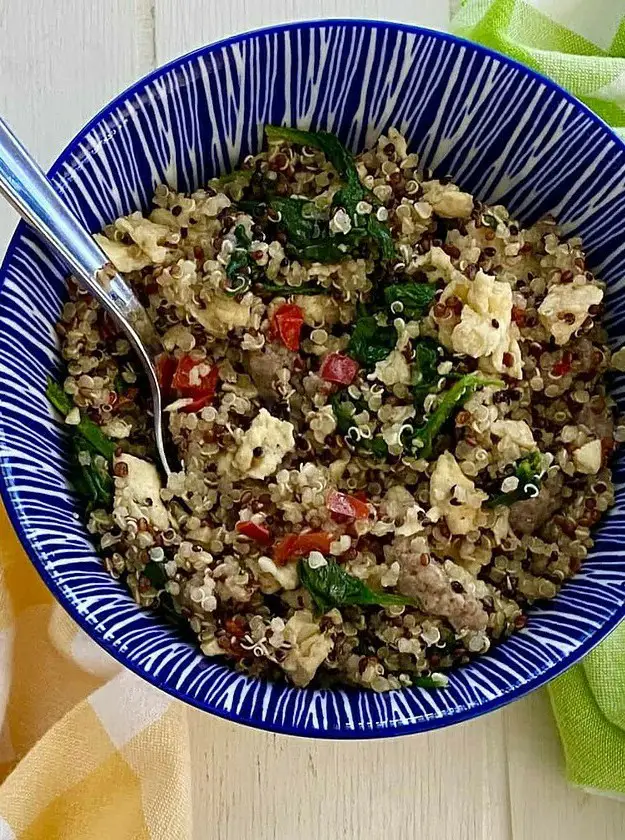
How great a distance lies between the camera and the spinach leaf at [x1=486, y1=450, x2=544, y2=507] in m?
1.49

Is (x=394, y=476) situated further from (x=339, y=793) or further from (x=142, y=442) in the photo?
(x=339, y=793)

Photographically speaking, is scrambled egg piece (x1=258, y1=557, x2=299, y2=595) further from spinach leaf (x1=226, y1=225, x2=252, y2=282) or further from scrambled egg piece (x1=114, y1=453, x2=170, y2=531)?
spinach leaf (x1=226, y1=225, x2=252, y2=282)

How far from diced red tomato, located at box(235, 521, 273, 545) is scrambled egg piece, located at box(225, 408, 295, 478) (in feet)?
0.22

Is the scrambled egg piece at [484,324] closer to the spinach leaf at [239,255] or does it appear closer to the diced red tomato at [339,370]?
the diced red tomato at [339,370]

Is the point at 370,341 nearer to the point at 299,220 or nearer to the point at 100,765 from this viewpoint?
the point at 299,220

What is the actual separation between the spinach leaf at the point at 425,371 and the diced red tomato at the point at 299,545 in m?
0.24

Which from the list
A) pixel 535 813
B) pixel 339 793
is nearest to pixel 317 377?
pixel 339 793

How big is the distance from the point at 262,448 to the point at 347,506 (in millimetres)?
143

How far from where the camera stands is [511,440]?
1.50 meters

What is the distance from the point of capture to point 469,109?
1579 millimetres

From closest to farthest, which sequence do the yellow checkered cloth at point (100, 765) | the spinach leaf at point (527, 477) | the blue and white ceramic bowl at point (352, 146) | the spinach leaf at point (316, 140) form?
the blue and white ceramic bowl at point (352, 146) → the spinach leaf at point (527, 477) → the spinach leaf at point (316, 140) → the yellow checkered cloth at point (100, 765)

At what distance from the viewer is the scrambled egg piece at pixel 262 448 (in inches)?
58.2

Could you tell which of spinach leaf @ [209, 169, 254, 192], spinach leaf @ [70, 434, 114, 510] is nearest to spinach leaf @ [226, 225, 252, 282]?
spinach leaf @ [209, 169, 254, 192]

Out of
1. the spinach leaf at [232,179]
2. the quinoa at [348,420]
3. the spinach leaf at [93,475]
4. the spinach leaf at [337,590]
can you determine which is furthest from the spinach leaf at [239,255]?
the spinach leaf at [337,590]
